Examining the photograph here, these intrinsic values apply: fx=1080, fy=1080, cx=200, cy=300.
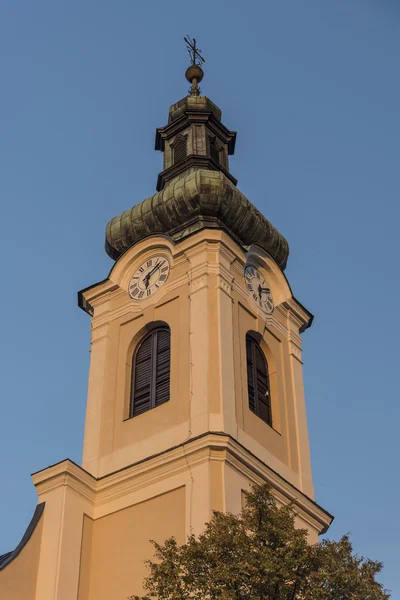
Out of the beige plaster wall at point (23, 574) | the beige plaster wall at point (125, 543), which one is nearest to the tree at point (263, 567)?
the beige plaster wall at point (125, 543)

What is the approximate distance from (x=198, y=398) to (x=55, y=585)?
444cm

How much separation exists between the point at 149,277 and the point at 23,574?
303 inches

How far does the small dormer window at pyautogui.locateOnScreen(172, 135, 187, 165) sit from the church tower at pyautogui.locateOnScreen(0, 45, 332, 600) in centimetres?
72

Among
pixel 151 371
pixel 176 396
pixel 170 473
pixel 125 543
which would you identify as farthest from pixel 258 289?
pixel 125 543

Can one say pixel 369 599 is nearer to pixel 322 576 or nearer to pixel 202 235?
pixel 322 576

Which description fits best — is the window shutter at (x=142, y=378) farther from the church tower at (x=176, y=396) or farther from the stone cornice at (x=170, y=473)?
the stone cornice at (x=170, y=473)

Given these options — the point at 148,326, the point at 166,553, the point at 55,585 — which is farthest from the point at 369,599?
the point at 148,326

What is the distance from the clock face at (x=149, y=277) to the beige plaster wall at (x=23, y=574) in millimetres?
6393

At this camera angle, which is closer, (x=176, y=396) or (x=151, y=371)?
(x=176, y=396)

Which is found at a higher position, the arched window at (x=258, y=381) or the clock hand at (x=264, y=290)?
the clock hand at (x=264, y=290)

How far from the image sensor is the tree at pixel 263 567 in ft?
45.9

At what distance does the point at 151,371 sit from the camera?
23.0 meters

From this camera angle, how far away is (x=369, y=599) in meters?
14.2

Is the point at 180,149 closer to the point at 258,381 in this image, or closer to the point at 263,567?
the point at 258,381
